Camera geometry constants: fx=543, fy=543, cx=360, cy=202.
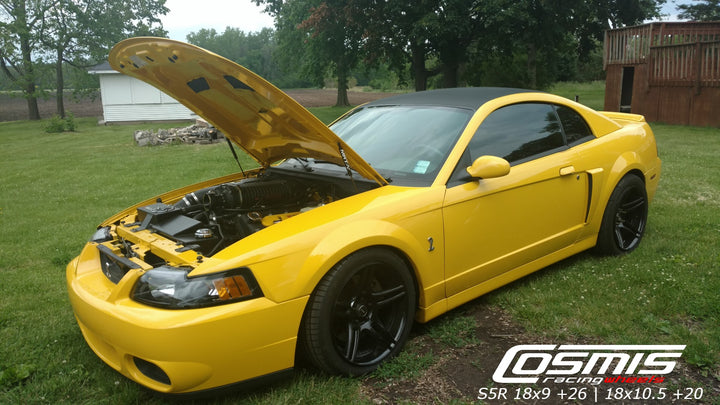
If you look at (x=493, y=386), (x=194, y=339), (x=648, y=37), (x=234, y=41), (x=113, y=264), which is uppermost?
(x=234, y=41)

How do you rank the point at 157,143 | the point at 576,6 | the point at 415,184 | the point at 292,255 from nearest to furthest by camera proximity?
the point at 292,255
the point at 415,184
the point at 157,143
the point at 576,6

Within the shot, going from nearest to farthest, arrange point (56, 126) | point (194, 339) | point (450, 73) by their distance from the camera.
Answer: point (194, 339)
point (450, 73)
point (56, 126)

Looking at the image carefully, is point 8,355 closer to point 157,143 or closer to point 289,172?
point 289,172

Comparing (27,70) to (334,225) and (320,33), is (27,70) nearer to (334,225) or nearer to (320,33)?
(320,33)

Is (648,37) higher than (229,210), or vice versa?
(648,37)

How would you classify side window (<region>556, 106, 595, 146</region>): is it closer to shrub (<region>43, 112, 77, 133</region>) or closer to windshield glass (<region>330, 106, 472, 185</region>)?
windshield glass (<region>330, 106, 472, 185</region>)

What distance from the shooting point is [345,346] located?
2799 millimetres

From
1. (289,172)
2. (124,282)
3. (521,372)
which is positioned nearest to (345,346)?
(521,372)

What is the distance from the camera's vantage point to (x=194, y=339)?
2326 millimetres

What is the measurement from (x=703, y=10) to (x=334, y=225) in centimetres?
5582

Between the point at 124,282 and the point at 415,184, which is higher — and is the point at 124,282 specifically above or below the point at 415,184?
below

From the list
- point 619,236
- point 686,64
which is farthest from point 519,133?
point 686,64

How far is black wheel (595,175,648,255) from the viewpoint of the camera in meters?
4.22

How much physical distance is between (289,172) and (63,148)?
49.4 ft
